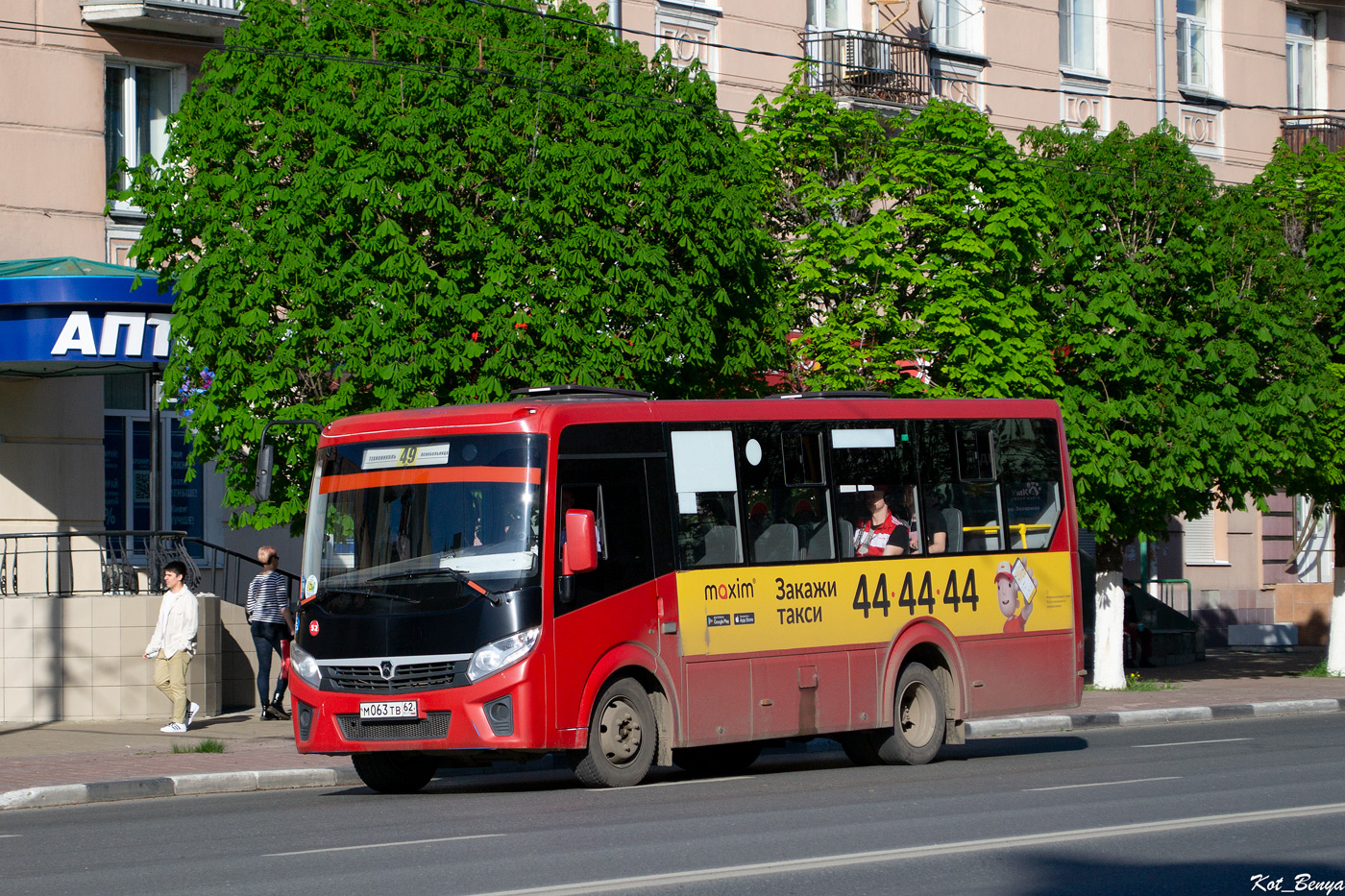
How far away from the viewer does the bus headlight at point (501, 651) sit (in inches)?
501

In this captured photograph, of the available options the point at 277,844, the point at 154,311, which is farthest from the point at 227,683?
the point at 277,844

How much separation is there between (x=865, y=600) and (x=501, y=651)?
3.79 m

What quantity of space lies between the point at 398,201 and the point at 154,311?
3.53 m

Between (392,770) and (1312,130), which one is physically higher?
(1312,130)

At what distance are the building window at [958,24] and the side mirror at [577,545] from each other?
1993cm

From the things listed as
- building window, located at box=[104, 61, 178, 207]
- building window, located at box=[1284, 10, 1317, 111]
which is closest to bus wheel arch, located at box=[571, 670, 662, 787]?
building window, located at box=[104, 61, 178, 207]

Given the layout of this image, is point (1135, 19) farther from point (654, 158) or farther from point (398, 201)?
point (398, 201)

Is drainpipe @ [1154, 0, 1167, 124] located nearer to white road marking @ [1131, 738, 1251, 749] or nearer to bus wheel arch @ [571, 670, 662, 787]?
white road marking @ [1131, 738, 1251, 749]

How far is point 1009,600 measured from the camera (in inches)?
648

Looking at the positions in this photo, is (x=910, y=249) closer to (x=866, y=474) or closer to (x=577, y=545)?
(x=866, y=474)

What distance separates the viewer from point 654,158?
18.6 metres

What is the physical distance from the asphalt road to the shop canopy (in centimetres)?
658

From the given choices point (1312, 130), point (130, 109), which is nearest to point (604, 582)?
point (130, 109)

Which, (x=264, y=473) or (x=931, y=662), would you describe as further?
(x=931, y=662)
